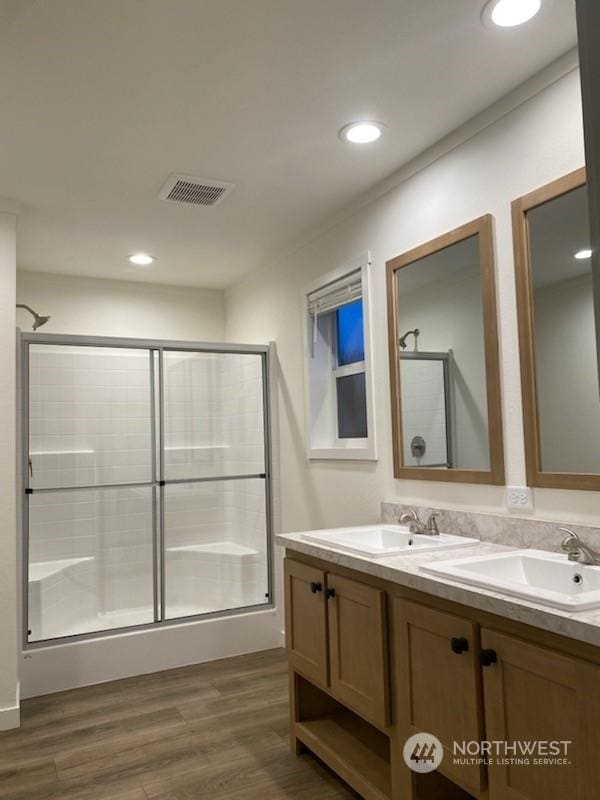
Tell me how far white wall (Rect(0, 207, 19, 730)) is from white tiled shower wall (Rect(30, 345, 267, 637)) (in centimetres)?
47

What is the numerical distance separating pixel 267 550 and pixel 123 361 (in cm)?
155

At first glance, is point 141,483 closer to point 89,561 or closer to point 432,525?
point 89,561

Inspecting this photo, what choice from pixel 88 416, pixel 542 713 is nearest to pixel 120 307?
pixel 88 416

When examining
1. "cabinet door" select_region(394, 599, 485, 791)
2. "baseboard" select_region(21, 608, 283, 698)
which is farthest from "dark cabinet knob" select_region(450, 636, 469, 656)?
"baseboard" select_region(21, 608, 283, 698)

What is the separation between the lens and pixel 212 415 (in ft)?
13.7

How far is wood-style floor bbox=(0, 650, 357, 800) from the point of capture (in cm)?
243

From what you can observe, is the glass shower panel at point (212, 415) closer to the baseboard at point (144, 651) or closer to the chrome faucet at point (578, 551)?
the baseboard at point (144, 651)

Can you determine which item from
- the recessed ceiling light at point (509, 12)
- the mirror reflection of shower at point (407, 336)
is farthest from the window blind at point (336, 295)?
the recessed ceiling light at point (509, 12)

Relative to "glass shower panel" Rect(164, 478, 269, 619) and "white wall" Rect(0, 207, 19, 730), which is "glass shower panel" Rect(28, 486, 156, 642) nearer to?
"glass shower panel" Rect(164, 478, 269, 619)

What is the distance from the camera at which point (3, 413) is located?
311 centimetres

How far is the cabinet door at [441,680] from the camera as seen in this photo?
1.70 m

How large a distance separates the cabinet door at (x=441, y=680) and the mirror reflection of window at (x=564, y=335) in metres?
0.71

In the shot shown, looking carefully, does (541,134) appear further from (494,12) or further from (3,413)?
(3,413)

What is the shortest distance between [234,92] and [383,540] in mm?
1912
